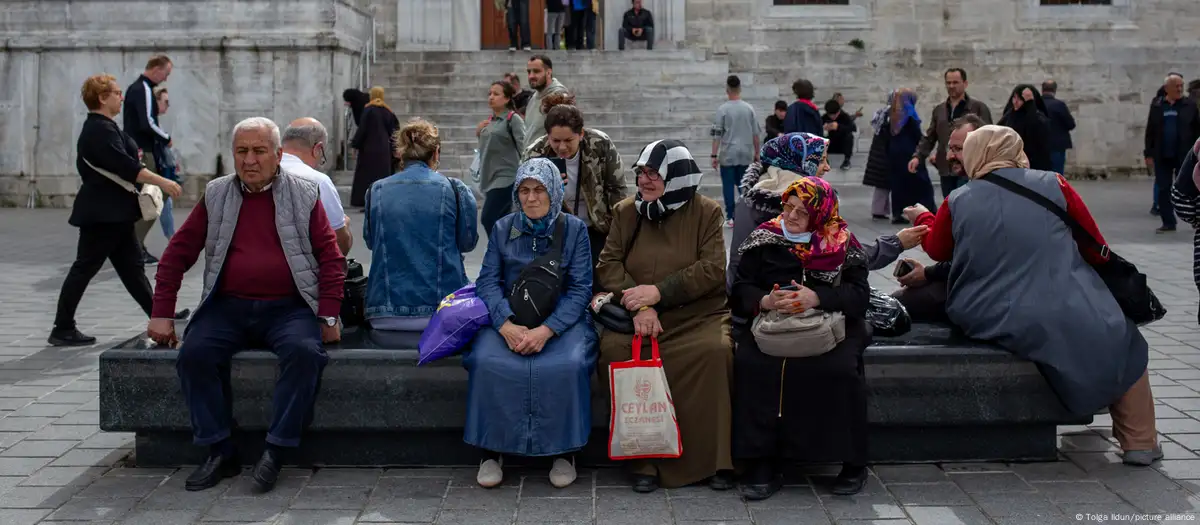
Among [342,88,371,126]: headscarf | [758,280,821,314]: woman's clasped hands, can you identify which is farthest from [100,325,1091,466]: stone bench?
[342,88,371,126]: headscarf

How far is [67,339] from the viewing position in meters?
8.23

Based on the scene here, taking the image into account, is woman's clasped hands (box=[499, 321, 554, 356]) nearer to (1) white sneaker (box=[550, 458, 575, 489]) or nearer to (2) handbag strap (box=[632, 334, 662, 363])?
(2) handbag strap (box=[632, 334, 662, 363])

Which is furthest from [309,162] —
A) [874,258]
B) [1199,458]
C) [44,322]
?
[1199,458]

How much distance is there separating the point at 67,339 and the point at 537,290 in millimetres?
4070

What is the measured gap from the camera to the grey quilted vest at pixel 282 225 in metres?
5.58

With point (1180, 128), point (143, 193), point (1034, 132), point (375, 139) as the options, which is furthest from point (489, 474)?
point (1180, 128)

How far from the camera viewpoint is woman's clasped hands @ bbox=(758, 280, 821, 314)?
206 inches

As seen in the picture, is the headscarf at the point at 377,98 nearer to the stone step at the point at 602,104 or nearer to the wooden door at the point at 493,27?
the stone step at the point at 602,104

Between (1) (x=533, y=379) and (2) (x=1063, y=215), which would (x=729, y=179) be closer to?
(2) (x=1063, y=215)

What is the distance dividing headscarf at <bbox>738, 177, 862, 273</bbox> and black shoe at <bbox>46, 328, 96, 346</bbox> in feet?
15.7

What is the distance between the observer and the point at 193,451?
18.4ft

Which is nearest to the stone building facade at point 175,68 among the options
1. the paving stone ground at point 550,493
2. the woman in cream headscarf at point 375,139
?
the woman in cream headscarf at point 375,139

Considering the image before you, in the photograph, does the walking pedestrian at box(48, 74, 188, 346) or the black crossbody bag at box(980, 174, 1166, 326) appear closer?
the black crossbody bag at box(980, 174, 1166, 326)

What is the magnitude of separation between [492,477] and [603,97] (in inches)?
536
